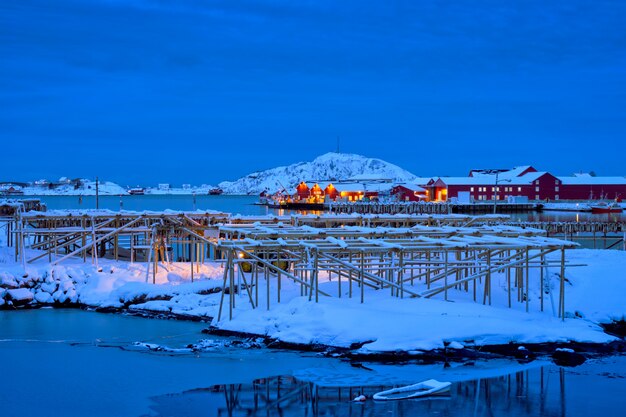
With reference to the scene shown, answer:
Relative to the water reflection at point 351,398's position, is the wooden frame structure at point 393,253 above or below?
above

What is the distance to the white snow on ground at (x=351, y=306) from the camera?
18.0m

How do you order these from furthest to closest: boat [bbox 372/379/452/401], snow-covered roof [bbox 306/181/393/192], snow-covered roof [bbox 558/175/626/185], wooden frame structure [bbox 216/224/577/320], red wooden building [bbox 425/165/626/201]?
1. snow-covered roof [bbox 306/181/393/192]
2. snow-covered roof [bbox 558/175/626/185]
3. red wooden building [bbox 425/165/626/201]
4. wooden frame structure [bbox 216/224/577/320]
5. boat [bbox 372/379/452/401]

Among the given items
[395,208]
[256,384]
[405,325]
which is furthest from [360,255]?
[395,208]

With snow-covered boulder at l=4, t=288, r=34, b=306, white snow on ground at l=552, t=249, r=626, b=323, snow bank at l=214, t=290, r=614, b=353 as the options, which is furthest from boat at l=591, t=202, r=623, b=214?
snow-covered boulder at l=4, t=288, r=34, b=306

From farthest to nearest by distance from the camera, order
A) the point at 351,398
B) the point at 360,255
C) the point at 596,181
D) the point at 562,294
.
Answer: the point at 596,181
the point at 360,255
the point at 562,294
the point at 351,398

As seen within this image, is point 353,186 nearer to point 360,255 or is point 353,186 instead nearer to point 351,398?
point 360,255

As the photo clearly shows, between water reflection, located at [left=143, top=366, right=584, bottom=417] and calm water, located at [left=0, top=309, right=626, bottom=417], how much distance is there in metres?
0.02

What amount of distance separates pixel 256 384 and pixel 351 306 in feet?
16.3

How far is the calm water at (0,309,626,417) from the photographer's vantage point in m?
13.6

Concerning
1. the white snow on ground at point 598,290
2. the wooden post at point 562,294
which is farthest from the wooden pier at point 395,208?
the wooden post at point 562,294

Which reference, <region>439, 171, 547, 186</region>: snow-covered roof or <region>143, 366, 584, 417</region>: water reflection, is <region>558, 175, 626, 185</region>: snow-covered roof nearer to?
<region>439, 171, 547, 186</region>: snow-covered roof

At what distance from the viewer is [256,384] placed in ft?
50.2

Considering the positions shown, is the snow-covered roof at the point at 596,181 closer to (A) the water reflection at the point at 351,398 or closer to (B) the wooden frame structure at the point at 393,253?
(B) the wooden frame structure at the point at 393,253

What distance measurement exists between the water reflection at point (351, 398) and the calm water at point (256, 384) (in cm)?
2
